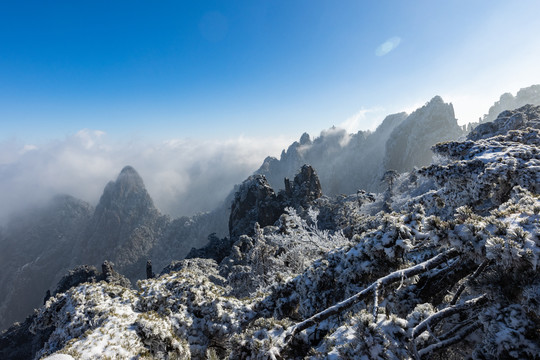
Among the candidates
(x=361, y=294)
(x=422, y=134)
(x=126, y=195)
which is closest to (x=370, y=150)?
(x=422, y=134)

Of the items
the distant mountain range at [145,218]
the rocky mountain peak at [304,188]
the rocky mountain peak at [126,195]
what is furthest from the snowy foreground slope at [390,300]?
the rocky mountain peak at [126,195]

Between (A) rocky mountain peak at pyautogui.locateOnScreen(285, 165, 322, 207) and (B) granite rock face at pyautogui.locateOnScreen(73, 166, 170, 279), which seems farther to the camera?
(B) granite rock face at pyautogui.locateOnScreen(73, 166, 170, 279)

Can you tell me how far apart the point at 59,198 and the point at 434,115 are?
776 ft

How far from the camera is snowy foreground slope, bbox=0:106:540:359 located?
306 centimetres

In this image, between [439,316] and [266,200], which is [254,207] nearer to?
[266,200]

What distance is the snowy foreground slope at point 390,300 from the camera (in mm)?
3064

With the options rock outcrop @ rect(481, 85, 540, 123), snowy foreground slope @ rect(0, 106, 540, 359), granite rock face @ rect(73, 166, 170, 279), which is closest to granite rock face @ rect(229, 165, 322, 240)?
snowy foreground slope @ rect(0, 106, 540, 359)

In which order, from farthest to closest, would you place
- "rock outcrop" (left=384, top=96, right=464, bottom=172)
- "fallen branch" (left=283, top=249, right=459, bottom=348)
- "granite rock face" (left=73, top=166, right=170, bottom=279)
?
"granite rock face" (left=73, top=166, right=170, bottom=279)
"rock outcrop" (left=384, top=96, right=464, bottom=172)
"fallen branch" (left=283, top=249, right=459, bottom=348)

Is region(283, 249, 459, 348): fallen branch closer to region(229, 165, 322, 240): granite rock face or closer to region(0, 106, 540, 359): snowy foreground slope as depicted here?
region(0, 106, 540, 359): snowy foreground slope

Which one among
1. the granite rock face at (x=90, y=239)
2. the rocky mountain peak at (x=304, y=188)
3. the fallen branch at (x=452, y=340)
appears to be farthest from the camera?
the granite rock face at (x=90, y=239)

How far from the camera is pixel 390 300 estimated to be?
15.5 feet

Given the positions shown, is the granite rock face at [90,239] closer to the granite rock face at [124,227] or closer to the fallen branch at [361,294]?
the granite rock face at [124,227]

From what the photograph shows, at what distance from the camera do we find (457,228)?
386cm

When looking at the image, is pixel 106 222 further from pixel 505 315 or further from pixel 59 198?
pixel 505 315
